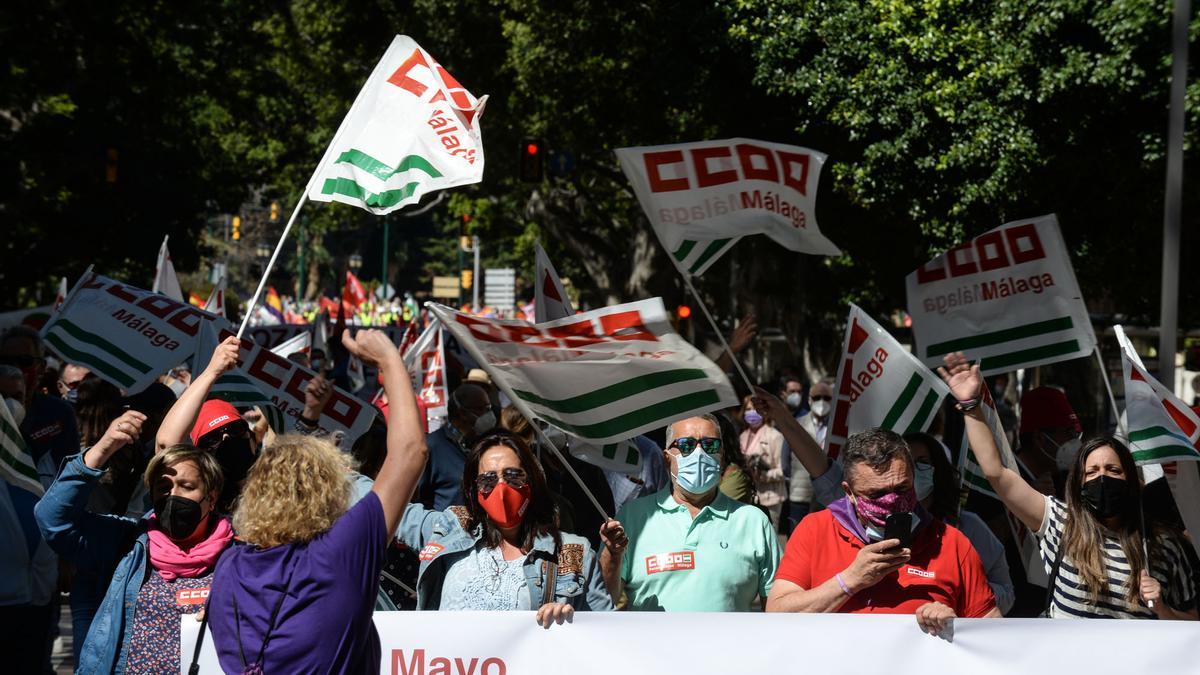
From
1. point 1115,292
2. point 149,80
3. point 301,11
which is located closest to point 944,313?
point 1115,292

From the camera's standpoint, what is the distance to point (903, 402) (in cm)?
648

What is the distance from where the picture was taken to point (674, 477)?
224 inches

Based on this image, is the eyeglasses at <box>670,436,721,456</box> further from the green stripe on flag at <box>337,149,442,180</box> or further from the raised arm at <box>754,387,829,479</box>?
the green stripe on flag at <box>337,149,442,180</box>

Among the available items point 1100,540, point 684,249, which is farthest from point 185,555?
point 684,249

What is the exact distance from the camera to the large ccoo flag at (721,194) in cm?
723

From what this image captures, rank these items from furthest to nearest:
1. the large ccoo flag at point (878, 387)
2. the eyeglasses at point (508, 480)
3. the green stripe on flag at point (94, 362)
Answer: the green stripe on flag at point (94, 362) → the large ccoo flag at point (878, 387) → the eyeglasses at point (508, 480)

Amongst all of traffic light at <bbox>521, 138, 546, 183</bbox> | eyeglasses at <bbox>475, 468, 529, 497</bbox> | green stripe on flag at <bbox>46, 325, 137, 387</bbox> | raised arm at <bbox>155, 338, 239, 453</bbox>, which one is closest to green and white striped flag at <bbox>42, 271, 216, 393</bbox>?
green stripe on flag at <bbox>46, 325, 137, 387</bbox>

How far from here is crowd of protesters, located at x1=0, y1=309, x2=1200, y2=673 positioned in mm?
3863

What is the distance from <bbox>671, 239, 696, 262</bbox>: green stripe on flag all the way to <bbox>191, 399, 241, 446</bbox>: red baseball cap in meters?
2.14

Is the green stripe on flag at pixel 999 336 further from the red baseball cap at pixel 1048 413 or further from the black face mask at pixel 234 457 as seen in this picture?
the black face mask at pixel 234 457

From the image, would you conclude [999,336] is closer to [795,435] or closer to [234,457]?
[795,435]

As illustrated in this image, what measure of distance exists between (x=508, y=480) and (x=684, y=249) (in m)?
2.36

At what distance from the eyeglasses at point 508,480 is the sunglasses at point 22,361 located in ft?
13.7

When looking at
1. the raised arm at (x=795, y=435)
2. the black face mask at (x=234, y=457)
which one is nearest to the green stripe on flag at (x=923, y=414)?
the raised arm at (x=795, y=435)
